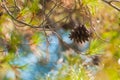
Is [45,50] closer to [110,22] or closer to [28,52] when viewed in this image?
[28,52]

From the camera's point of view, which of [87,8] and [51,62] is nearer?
[87,8]

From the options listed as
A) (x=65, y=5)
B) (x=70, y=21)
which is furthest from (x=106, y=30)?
(x=65, y=5)

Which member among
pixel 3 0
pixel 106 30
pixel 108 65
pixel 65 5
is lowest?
pixel 108 65

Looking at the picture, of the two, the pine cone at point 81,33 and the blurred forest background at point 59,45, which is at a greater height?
the pine cone at point 81,33

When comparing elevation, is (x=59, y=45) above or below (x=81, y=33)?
below

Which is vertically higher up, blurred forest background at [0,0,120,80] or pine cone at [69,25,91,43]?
pine cone at [69,25,91,43]

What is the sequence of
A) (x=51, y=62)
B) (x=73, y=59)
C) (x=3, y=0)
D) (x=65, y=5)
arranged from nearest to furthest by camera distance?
(x=3, y=0) → (x=65, y=5) → (x=73, y=59) → (x=51, y=62)

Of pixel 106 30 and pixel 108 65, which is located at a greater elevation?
pixel 106 30

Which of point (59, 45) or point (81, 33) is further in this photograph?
point (59, 45)
